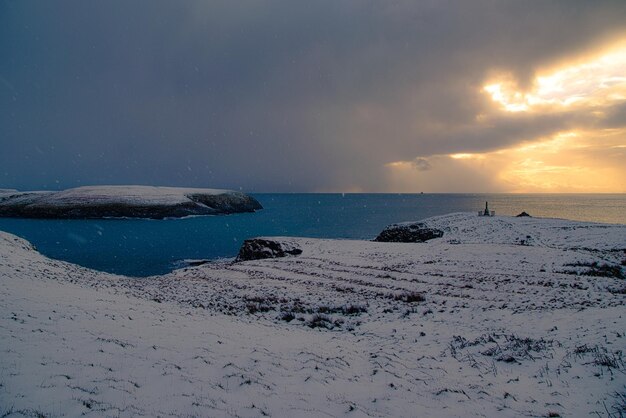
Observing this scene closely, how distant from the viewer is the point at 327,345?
10.9 m

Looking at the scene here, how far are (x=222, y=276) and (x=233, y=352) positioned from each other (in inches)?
708

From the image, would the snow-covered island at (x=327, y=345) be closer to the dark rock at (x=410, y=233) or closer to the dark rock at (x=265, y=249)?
the dark rock at (x=265, y=249)

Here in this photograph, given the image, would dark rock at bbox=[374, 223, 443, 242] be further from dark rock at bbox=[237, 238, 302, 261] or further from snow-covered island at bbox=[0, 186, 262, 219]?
snow-covered island at bbox=[0, 186, 262, 219]

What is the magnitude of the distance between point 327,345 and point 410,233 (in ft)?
121

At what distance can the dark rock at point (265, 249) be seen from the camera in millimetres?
36469

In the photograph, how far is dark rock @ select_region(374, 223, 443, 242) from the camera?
43312 mm

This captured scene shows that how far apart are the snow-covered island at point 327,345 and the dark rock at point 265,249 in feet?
43.7

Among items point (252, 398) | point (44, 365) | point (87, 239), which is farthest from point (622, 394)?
point (87, 239)

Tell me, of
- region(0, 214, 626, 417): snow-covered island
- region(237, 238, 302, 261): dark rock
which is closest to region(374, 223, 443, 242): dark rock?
region(237, 238, 302, 261): dark rock

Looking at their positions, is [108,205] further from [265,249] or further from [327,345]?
[327,345]

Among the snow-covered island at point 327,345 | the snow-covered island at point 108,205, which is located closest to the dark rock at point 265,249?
the snow-covered island at point 327,345

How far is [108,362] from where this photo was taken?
719 cm

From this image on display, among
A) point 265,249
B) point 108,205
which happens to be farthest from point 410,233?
point 108,205

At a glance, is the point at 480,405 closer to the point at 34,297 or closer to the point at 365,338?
the point at 365,338
